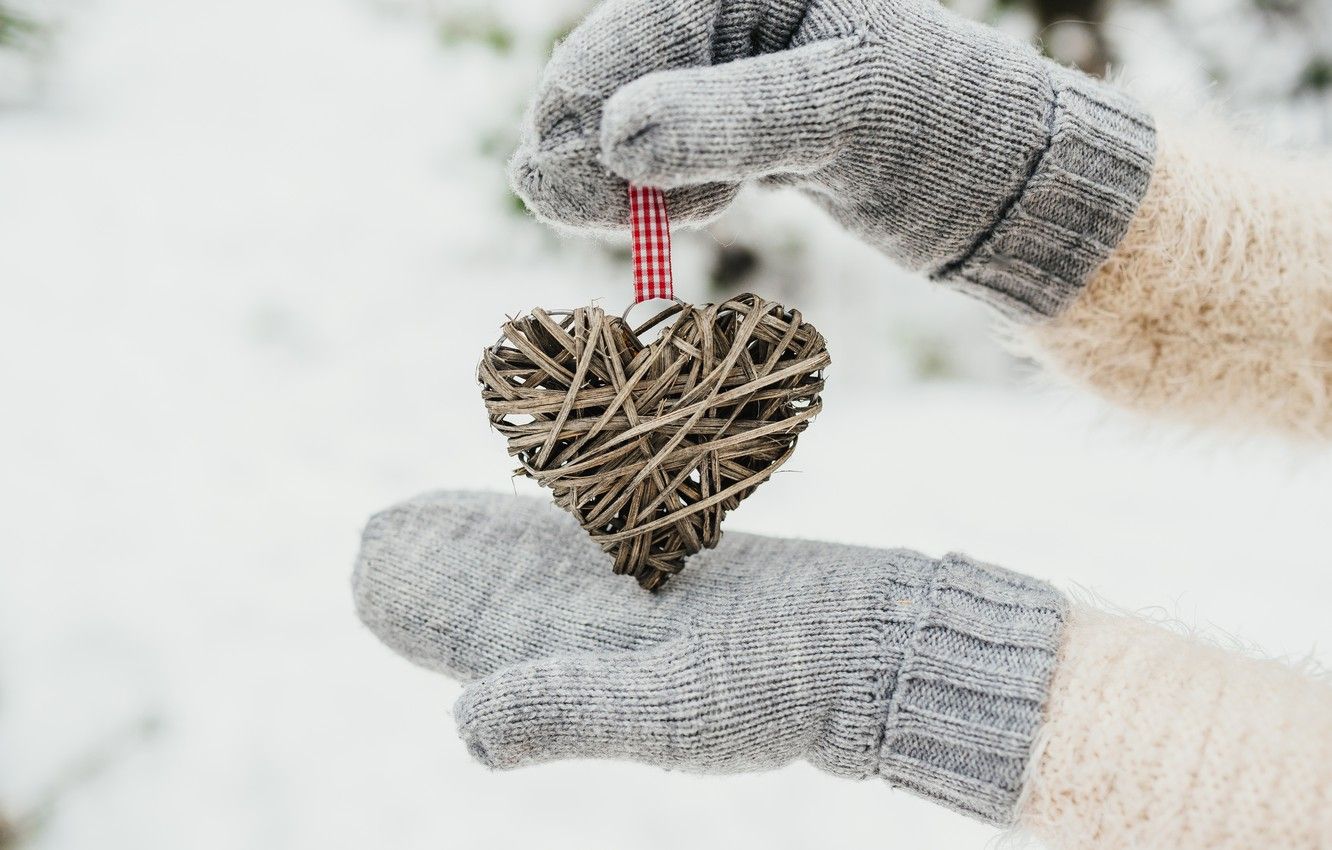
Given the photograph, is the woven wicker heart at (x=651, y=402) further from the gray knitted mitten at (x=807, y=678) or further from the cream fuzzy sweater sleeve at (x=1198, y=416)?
the cream fuzzy sweater sleeve at (x=1198, y=416)

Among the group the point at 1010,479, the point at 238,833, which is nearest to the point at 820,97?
the point at 1010,479

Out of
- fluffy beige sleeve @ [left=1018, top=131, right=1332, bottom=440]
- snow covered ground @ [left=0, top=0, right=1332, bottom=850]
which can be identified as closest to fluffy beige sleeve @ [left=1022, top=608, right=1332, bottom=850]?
fluffy beige sleeve @ [left=1018, top=131, right=1332, bottom=440]

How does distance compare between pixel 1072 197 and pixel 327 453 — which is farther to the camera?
pixel 327 453

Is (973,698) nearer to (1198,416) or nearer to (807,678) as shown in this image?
(807,678)

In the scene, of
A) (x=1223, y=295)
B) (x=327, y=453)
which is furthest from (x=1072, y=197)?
(x=327, y=453)

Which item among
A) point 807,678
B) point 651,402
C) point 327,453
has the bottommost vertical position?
point 327,453

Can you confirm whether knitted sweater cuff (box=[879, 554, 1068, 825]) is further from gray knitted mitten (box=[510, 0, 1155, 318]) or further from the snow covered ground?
the snow covered ground
